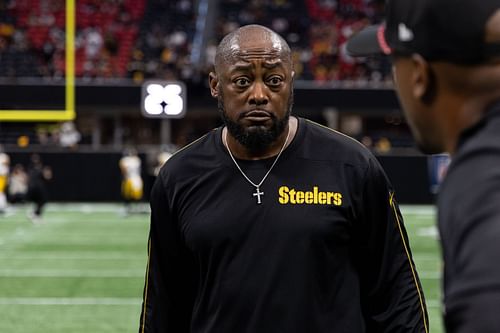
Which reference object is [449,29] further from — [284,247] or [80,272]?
[80,272]

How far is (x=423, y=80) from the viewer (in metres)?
1.37

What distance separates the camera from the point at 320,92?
28719 mm

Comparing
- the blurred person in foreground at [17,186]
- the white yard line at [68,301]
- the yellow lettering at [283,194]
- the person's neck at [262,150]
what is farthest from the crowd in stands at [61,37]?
the yellow lettering at [283,194]

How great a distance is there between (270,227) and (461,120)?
5.41ft

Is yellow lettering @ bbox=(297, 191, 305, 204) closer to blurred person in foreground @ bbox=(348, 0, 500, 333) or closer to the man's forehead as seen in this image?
the man's forehead

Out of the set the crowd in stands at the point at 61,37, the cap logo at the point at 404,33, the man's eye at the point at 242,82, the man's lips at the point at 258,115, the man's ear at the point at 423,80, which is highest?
the cap logo at the point at 404,33

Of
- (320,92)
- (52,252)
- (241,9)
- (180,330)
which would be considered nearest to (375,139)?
(320,92)

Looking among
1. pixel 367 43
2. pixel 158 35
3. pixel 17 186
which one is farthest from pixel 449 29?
pixel 158 35

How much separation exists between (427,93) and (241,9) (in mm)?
32165

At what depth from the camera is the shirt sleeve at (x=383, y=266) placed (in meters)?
3.04

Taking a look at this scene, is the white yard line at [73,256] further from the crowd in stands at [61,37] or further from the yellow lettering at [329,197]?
the crowd in stands at [61,37]

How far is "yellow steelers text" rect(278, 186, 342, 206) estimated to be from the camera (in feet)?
9.80

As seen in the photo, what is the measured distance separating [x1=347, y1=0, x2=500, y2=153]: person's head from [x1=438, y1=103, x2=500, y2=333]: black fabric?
48 millimetres

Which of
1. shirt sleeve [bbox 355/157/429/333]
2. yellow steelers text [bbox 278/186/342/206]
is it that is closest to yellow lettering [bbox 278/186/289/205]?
yellow steelers text [bbox 278/186/342/206]
